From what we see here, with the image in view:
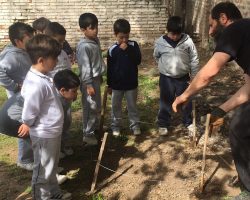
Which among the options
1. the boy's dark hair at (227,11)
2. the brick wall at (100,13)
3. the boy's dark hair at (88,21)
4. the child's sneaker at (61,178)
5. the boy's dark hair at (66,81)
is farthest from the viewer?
the brick wall at (100,13)

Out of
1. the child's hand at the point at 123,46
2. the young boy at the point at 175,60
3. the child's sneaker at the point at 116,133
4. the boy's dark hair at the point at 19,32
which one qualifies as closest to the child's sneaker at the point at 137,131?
the child's sneaker at the point at 116,133

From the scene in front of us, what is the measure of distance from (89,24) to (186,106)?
1822 millimetres

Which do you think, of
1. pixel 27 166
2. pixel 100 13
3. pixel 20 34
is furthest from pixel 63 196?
pixel 100 13

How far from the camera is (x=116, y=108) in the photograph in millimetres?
5238

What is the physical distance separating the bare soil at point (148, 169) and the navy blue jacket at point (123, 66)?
0.82 meters

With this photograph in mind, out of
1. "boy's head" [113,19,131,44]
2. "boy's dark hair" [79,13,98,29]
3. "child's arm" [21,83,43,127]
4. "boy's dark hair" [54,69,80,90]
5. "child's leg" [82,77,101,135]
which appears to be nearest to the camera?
"child's arm" [21,83,43,127]

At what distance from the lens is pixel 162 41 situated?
5.07 meters

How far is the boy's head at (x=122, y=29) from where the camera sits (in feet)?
15.5

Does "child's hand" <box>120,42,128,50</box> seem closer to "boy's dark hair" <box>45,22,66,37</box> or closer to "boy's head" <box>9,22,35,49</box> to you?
"boy's dark hair" <box>45,22,66,37</box>

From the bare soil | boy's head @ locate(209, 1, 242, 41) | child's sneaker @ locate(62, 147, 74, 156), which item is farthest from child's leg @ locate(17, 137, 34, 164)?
boy's head @ locate(209, 1, 242, 41)

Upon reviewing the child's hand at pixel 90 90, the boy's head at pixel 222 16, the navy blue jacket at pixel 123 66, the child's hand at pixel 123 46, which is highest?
the boy's head at pixel 222 16

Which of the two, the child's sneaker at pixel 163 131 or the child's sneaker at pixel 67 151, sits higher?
the child's sneaker at pixel 163 131

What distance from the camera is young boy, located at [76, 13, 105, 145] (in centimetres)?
467

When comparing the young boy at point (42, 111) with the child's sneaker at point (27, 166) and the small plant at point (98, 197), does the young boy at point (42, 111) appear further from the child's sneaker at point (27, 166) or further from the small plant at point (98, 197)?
the child's sneaker at point (27, 166)
